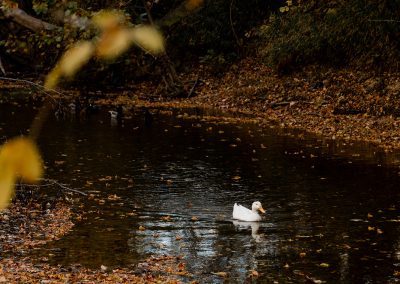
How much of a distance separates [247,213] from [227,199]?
74.3 inches

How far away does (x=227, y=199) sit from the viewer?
12258 mm

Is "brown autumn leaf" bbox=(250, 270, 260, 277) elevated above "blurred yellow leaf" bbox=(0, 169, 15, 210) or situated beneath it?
situated beneath

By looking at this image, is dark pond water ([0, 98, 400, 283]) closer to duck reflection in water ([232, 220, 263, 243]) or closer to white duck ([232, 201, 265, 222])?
duck reflection in water ([232, 220, 263, 243])

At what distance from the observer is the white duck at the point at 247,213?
10.4m

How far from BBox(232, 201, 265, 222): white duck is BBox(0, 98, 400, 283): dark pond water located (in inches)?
5.0

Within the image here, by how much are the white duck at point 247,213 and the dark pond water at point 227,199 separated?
13 centimetres

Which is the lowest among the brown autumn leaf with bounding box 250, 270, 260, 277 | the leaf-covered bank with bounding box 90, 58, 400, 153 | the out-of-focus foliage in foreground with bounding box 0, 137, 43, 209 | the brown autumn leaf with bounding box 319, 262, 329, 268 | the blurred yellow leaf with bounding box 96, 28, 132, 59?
the brown autumn leaf with bounding box 250, 270, 260, 277

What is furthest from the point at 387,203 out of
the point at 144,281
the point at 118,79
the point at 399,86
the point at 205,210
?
the point at 118,79

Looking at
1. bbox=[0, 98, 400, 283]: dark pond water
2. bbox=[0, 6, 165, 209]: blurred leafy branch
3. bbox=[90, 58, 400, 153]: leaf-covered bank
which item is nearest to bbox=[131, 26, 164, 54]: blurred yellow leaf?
bbox=[0, 6, 165, 209]: blurred leafy branch

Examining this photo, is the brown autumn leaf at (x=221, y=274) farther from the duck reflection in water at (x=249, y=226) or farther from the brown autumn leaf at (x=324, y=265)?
the duck reflection in water at (x=249, y=226)

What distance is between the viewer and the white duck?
10.4 m

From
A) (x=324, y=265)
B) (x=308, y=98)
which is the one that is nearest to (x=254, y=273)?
(x=324, y=265)

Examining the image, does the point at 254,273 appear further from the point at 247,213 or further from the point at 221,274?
the point at 247,213

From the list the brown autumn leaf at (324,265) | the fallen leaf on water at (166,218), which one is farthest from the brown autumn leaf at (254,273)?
the fallen leaf on water at (166,218)
